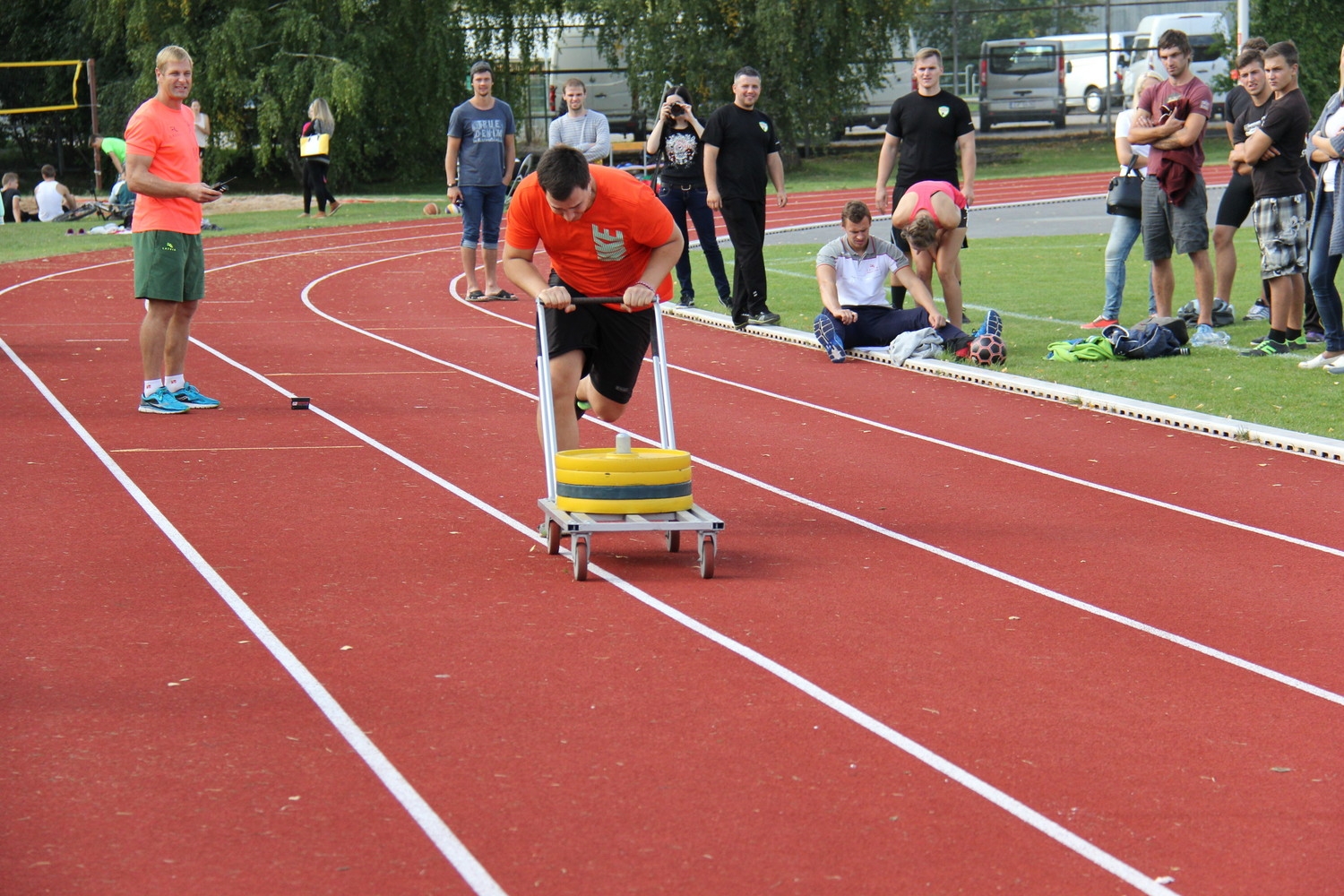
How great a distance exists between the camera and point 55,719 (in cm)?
443

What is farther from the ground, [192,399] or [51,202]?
[51,202]

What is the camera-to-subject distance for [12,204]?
90.7ft

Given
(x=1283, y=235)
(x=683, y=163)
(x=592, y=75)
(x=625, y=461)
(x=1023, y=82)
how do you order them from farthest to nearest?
(x=1023, y=82), (x=592, y=75), (x=683, y=163), (x=1283, y=235), (x=625, y=461)

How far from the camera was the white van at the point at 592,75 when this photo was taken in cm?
3897

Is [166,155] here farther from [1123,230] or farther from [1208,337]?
[1208,337]

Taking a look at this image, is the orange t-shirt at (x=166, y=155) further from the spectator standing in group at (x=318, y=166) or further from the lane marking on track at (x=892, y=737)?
the spectator standing in group at (x=318, y=166)

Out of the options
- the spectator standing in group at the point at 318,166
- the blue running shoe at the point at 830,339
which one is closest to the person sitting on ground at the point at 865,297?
the blue running shoe at the point at 830,339

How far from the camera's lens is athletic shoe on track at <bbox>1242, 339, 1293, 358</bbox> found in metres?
10.7

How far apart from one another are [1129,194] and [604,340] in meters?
6.14

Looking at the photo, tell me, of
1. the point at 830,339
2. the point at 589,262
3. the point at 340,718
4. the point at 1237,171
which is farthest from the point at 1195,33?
the point at 340,718

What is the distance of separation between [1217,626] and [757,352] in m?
7.02

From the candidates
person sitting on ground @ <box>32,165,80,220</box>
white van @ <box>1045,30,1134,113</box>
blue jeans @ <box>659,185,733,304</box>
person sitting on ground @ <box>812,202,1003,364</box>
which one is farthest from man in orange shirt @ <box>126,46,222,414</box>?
white van @ <box>1045,30,1134,113</box>

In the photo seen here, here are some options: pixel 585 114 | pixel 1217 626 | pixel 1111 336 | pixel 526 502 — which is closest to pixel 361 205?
pixel 585 114

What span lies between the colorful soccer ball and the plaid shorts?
1.72m
